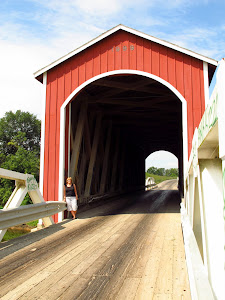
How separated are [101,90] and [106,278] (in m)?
10.2

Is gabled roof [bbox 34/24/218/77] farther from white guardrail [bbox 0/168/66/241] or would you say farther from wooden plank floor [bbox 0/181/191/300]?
wooden plank floor [bbox 0/181/191/300]

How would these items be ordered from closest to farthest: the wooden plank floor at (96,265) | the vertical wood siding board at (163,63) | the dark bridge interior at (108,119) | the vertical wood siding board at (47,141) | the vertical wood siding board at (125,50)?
the wooden plank floor at (96,265) < the vertical wood siding board at (163,63) < the vertical wood siding board at (47,141) < the vertical wood siding board at (125,50) < the dark bridge interior at (108,119)

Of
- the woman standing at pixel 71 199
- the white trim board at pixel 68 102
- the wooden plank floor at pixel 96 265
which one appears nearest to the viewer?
the wooden plank floor at pixel 96 265

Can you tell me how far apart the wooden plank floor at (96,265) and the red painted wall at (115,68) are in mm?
3268

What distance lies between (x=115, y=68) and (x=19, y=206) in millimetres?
5370

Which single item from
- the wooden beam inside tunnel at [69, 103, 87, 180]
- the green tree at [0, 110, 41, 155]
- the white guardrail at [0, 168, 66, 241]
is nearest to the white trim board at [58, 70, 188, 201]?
the wooden beam inside tunnel at [69, 103, 87, 180]

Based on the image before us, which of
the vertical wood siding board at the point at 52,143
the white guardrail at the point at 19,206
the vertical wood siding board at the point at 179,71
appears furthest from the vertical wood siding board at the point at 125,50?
the white guardrail at the point at 19,206

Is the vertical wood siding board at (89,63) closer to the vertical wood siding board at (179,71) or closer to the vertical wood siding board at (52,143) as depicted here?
the vertical wood siding board at (52,143)

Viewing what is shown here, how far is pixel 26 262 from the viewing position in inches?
161

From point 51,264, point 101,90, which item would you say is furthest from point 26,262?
point 101,90

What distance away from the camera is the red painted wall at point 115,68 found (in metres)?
8.52

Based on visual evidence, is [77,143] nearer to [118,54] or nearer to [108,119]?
[118,54]

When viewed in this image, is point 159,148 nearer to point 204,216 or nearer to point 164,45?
point 164,45

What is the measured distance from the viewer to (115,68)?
897 cm
